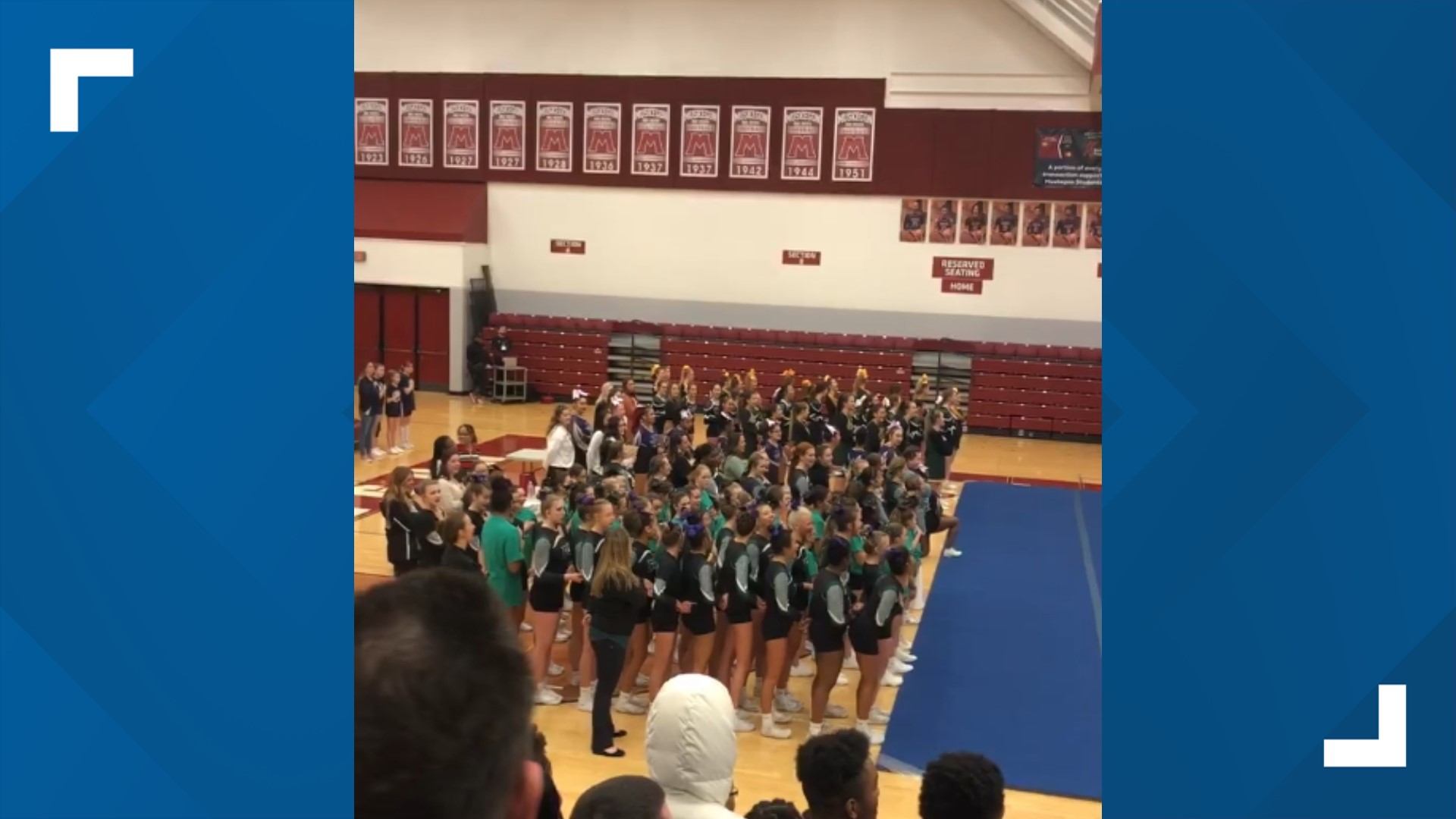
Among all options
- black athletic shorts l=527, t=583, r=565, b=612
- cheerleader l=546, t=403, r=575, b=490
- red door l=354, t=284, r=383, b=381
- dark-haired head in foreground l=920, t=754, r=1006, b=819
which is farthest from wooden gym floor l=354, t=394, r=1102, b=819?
red door l=354, t=284, r=383, b=381

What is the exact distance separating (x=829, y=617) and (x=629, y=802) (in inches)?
211

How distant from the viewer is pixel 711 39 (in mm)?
21906

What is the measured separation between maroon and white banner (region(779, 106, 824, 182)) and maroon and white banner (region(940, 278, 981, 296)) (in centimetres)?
314

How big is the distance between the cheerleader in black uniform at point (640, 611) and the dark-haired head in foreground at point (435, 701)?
6474 millimetres

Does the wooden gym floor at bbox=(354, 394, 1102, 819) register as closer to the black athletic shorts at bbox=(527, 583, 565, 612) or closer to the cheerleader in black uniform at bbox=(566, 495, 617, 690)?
the cheerleader in black uniform at bbox=(566, 495, 617, 690)

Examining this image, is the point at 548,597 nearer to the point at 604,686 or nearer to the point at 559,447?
the point at 604,686

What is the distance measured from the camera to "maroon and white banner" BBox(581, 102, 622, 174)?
22453mm

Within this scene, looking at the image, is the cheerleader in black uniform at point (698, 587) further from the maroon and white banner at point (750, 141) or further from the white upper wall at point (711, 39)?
the white upper wall at point (711, 39)
